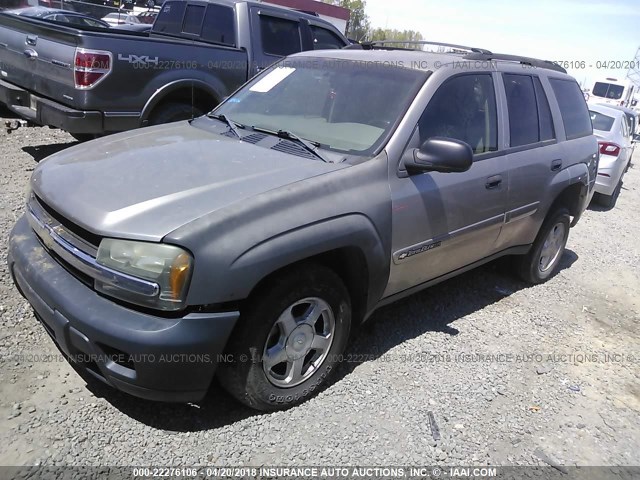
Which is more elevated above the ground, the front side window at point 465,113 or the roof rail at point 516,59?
the roof rail at point 516,59

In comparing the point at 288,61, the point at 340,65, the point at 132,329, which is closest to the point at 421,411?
the point at 132,329

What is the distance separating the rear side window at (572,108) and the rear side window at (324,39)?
12.1 feet

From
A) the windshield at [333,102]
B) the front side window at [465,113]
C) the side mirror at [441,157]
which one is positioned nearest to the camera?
the side mirror at [441,157]

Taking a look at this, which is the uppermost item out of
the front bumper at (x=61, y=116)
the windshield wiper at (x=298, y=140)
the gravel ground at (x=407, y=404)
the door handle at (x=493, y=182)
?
the windshield wiper at (x=298, y=140)

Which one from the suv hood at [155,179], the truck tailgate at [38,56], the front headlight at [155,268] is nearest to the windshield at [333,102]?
the suv hood at [155,179]

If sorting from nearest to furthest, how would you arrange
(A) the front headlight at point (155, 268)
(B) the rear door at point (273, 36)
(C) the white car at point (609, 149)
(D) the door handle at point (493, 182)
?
(A) the front headlight at point (155, 268)
(D) the door handle at point (493, 182)
(B) the rear door at point (273, 36)
(C) the white car at point (609, 149)

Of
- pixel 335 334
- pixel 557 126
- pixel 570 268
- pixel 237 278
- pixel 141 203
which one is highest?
pixel 557 126

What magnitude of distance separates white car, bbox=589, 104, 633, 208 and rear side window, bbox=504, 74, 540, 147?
15.2 feet

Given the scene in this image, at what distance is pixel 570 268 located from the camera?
5.72 meters

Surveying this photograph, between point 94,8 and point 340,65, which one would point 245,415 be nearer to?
point 340,65

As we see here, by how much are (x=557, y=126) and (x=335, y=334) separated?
9.46 ft

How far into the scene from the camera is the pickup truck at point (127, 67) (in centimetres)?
522

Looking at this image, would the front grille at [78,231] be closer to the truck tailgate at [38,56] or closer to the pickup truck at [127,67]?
the pickup truck at [127,67]

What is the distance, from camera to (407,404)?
304 cm
